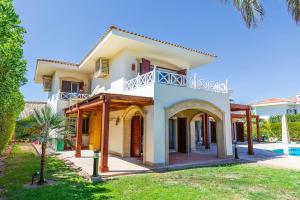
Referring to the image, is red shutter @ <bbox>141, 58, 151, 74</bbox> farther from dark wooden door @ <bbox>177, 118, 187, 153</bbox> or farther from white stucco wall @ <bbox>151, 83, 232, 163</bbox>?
dark wooden door @ <bbox>177, 118, 187, 153</bbox>

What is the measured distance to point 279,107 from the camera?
4406 centimetres

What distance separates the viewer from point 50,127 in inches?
367

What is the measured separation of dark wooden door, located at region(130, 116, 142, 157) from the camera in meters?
15.4

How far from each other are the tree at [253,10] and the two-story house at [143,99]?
206 inches

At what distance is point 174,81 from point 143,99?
2.90 m

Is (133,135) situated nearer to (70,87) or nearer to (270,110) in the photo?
(70,87)

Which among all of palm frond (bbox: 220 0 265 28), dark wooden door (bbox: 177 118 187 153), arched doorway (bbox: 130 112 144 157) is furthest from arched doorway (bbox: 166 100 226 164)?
palm frond (bbox: 220 0 265 28)

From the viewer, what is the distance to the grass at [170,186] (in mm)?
7020

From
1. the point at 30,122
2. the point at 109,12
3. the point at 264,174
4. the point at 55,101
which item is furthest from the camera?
the point at 55,101

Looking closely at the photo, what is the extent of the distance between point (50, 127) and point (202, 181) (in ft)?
22.1

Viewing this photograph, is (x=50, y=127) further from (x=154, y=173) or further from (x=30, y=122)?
(x=154, y=173)

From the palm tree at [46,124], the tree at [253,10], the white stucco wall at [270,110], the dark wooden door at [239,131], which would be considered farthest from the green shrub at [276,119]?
the palm tree at [46,124]

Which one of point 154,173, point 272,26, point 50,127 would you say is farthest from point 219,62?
point 50,127

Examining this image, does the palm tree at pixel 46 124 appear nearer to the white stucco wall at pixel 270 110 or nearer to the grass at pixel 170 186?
the grass at pixel 170 186
